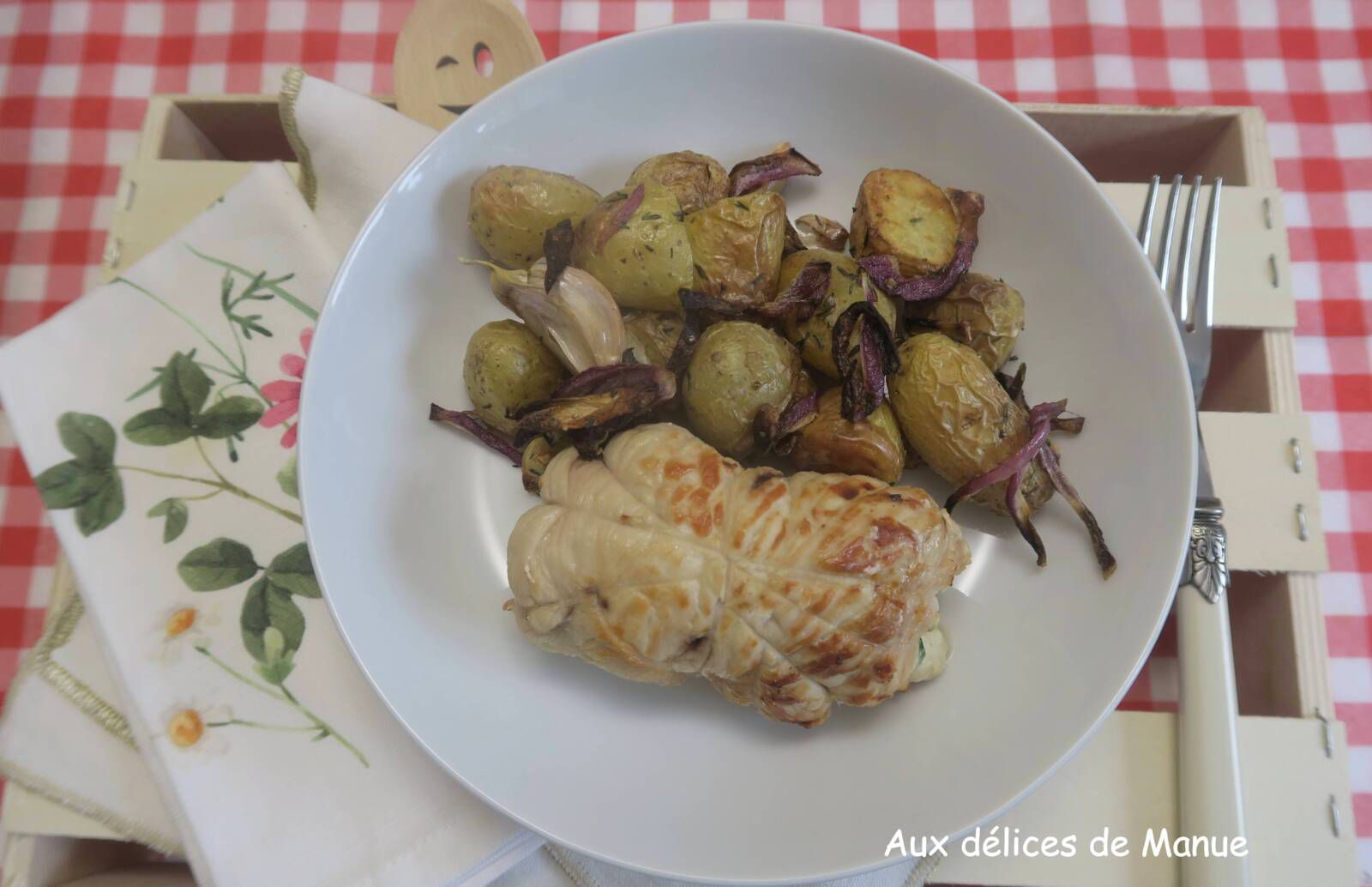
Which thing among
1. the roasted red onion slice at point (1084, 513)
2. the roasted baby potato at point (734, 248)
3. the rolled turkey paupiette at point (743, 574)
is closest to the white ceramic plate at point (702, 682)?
the roasted red onion slice at point (1084, 513)

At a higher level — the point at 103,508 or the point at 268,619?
the point at 103,508

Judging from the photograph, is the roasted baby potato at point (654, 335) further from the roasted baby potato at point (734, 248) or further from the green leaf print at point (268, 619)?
the green leaf print at point (268, 619)

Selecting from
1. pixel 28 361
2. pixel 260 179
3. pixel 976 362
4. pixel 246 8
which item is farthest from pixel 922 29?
pixel 28 361

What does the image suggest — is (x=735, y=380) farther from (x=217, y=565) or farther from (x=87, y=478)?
(x=87, y=478)

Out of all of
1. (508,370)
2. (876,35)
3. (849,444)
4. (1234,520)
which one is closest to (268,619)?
(508,370)

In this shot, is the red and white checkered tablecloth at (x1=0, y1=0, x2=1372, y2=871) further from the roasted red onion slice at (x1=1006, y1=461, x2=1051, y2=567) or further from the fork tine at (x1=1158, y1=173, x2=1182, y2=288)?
the roasted red onion slice at (x1=1006, y1=461, x2=1051, y2=567)

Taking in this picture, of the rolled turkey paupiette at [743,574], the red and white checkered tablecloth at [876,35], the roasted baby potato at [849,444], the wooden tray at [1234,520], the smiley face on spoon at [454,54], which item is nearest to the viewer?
the rolled turkey paupiette at [743,574]

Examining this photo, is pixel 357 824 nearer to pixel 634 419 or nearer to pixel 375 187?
pixel 634 419
